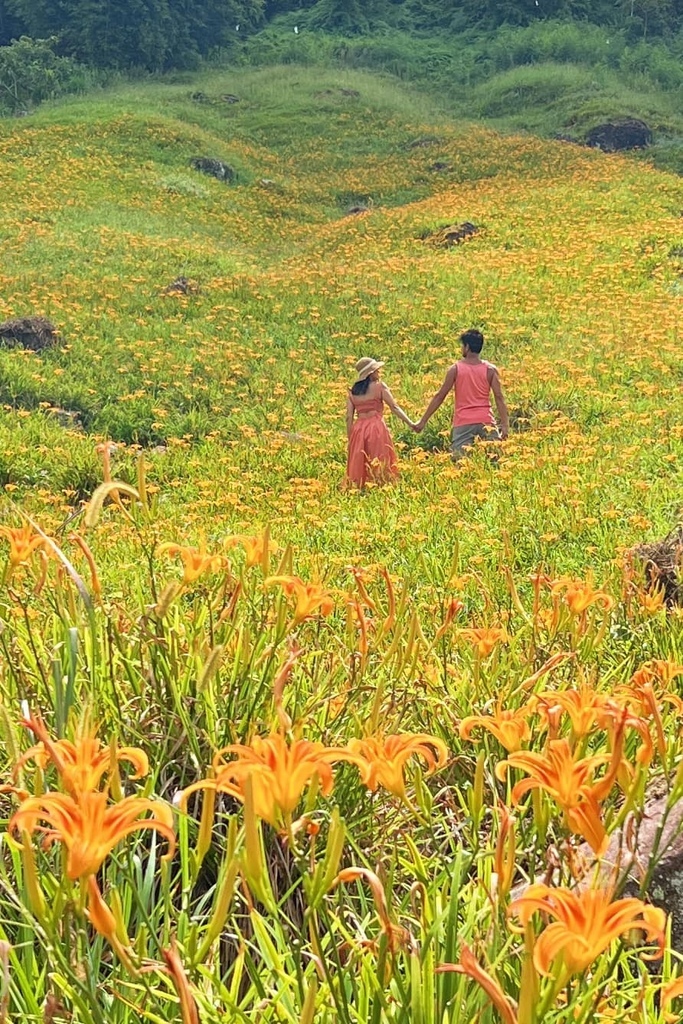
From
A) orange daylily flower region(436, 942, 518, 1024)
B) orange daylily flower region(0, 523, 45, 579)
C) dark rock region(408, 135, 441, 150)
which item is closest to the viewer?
orange daylily flower region(436, 942, 518, 1024)

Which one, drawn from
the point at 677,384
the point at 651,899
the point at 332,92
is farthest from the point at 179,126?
the point at 651,899

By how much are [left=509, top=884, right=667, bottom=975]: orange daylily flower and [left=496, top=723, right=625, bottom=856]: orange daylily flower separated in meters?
0.12

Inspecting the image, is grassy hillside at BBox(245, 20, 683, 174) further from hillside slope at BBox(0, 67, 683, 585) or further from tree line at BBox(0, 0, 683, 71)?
hillside slope at BBox(0, 67, 683, 585)

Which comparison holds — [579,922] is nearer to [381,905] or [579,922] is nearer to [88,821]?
[381,905]

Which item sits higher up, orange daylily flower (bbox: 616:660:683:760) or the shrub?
the shrub

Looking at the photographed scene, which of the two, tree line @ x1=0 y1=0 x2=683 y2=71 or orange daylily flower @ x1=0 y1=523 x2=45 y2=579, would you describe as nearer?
orange daylily flower @ x1=0 y1=523 x2=45 y2=579

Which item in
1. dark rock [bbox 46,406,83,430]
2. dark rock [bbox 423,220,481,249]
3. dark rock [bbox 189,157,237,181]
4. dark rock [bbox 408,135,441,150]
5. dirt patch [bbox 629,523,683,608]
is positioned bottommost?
dark rock [bbox 46,406,83,430]

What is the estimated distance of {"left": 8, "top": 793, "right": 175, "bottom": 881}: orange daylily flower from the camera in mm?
809

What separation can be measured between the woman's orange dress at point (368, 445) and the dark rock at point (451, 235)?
38.9 feet

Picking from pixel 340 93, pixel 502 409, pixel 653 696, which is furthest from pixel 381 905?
pixel 340 93

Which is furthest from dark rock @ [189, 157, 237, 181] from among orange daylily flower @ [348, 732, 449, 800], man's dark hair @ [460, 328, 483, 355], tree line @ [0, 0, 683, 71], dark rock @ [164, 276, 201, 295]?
orange daylily flower @ [348, 732, 449, 800]

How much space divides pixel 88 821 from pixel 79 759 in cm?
13

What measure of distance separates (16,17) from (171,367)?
4602 cm

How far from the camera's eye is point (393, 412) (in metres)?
7.14
